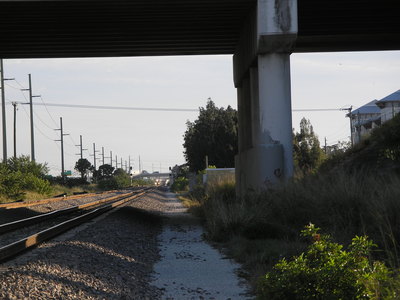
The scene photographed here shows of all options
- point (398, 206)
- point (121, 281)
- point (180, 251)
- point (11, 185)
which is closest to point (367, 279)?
point (121, 281)

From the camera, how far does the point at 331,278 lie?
19.5 ft

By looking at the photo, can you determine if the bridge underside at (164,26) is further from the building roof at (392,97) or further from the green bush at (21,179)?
the building roof at (392,97)

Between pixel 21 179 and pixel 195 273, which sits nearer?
pixel 195 273

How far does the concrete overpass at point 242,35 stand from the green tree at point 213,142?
41278 mm

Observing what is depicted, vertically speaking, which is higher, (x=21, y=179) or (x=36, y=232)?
(x=21, y=179)

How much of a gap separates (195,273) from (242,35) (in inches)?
602

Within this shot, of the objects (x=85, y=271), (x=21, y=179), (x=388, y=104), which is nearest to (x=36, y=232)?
(x=85, y=271)

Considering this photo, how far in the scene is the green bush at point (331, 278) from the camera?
18.4ft

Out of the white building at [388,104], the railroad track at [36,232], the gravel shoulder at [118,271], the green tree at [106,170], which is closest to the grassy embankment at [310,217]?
the gravel shoulder at [118,271]

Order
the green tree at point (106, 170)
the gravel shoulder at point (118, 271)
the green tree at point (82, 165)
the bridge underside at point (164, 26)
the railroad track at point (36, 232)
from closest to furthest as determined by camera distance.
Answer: the gravel shoulder at point (118, 271), the railroad track at point (36, 232), the bridge underside at point (164, 26), the green tree at point (82, 165), the green tree at point (106, 170)

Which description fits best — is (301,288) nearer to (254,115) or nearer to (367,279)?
(367,279)

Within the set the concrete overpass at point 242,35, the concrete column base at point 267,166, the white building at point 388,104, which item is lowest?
the concrete column base at point 267,166

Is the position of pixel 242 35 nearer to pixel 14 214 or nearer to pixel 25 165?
pixel 14 214

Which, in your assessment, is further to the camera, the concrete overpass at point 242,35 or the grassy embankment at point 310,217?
the concrete overpass at point 242,35
